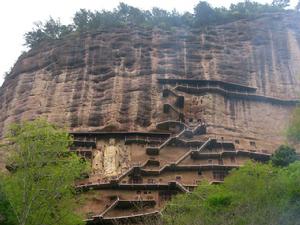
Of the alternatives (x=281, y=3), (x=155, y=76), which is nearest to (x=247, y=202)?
(x=155, y=76)

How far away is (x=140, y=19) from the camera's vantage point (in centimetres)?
4250

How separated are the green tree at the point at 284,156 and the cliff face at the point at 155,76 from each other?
5.79 metres

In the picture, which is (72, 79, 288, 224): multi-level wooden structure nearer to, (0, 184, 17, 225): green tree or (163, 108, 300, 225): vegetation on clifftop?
(0, 184, 17, 225): green tree

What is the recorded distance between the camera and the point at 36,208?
16.9 metres

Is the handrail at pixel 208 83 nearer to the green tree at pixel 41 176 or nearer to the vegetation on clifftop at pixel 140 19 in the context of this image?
the vegetation on clifftop at pixel 140 19

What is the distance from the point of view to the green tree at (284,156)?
2499 cm

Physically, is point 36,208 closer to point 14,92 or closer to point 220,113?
point 220,113

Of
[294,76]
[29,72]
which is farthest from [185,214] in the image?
[29,72]

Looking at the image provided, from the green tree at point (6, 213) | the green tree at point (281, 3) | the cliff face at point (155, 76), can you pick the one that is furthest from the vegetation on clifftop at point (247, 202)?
the green tree at point (281, 3)

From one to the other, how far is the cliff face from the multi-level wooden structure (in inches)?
21.5

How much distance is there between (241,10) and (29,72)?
17.1m

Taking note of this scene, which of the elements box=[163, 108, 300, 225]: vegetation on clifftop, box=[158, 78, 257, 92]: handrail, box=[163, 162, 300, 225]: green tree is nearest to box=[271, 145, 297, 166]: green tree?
box=[163, 108, 300, 225]: vegetation on clifftop

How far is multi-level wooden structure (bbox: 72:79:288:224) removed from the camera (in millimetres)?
26641

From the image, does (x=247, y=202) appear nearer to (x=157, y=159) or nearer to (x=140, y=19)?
(x=157, y=159)
